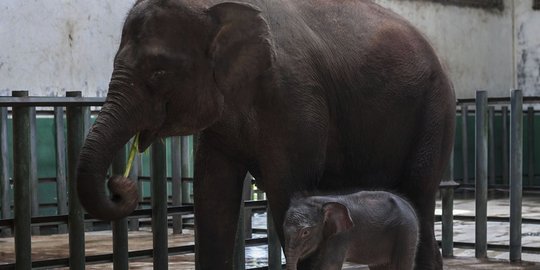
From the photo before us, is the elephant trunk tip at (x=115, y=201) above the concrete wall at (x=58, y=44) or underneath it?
underneath

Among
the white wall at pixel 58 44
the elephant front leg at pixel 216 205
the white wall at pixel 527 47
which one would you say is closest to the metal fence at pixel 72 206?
the elephant front leg at pixel 216 205

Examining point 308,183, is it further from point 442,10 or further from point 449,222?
point 442,10

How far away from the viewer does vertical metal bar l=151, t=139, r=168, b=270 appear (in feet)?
19.2

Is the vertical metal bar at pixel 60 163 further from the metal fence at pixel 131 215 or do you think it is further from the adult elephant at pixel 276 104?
the adult elephant at pixel 276 104

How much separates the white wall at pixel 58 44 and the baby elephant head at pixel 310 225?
8.58 m

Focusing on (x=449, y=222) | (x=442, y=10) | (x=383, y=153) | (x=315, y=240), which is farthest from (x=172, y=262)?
(x=442, y=10)

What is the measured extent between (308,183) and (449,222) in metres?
5.01

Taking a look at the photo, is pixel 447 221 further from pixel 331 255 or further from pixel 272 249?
pixel 331 255

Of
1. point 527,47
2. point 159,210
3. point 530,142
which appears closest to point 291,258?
point 159,210

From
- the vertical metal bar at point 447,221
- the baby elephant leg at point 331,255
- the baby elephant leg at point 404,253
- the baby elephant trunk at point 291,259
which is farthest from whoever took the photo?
the vertical metal bar at point 447,221

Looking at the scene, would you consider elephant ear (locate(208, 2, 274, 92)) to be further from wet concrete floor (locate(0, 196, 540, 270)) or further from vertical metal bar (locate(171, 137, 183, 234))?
vertical metal bar (locate(171, 137, 183, 234))

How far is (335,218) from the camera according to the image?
11.5ft

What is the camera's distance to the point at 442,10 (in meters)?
18.2

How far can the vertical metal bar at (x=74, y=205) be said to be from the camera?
5.61 meters
